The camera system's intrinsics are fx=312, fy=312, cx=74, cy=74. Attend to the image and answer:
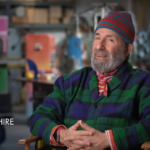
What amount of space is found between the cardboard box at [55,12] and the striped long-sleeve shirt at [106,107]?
487cm

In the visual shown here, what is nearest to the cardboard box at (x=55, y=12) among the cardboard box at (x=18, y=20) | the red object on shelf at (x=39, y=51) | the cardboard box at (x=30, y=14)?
the cardboard box at (x=30, y=14)

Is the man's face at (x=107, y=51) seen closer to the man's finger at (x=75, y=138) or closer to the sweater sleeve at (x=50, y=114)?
the sweater sleeve at (x=50, y=114)

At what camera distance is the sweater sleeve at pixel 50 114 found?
62.2 inches

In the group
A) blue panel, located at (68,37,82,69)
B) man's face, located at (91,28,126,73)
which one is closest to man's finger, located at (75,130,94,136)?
man's face, located at (91,28,126,73)

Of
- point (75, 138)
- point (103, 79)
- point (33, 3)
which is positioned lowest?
point (75, 138)

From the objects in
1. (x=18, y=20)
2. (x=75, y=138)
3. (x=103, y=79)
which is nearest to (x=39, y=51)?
(x=18, y=20)

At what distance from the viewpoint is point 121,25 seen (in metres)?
1.66

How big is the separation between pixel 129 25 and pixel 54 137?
712 mm

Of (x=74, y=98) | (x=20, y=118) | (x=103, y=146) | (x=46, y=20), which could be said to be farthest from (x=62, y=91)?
(x=46, y=20)

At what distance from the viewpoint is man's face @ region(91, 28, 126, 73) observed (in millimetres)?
1648

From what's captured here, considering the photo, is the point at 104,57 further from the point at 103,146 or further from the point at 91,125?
the point at 103,146

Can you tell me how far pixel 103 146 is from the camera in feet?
4.69

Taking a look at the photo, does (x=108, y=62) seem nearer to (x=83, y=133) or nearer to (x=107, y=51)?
(x=107, y=51)

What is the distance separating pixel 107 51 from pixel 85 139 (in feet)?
1.61
